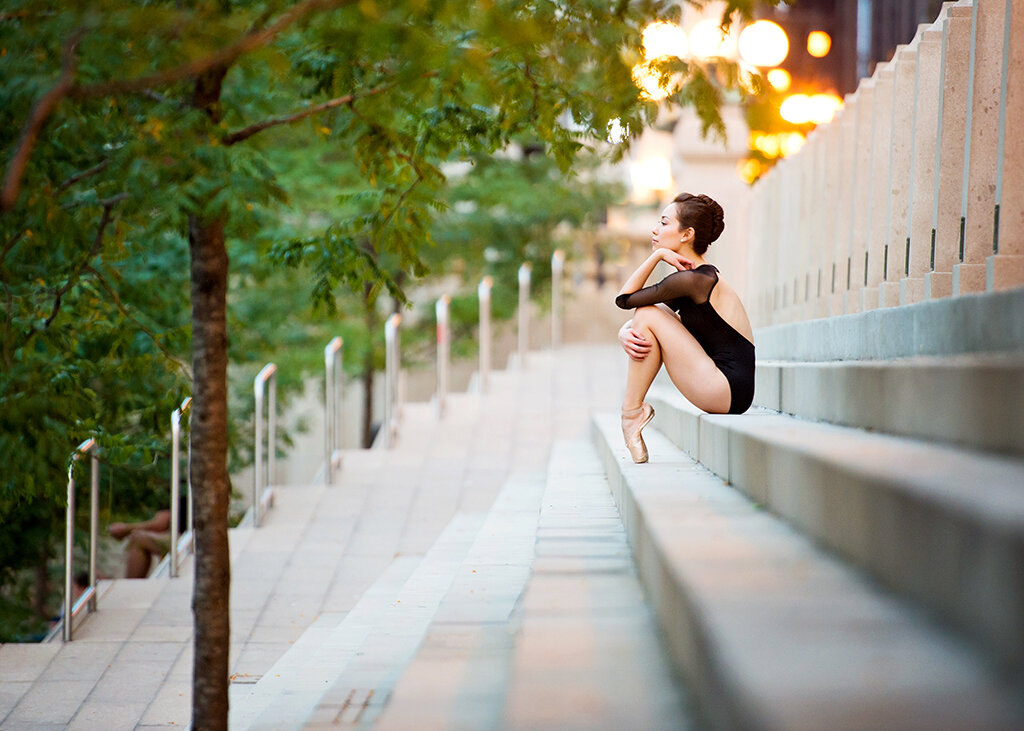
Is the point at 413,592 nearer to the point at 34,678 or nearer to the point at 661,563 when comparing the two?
the point at 34,678

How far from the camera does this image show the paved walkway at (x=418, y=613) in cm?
245

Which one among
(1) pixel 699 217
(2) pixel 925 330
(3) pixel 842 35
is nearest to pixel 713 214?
(1) pixel 699 217

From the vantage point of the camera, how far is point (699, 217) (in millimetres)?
4254

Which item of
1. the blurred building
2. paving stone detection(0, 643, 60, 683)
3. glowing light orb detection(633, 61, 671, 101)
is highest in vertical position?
the blurred building

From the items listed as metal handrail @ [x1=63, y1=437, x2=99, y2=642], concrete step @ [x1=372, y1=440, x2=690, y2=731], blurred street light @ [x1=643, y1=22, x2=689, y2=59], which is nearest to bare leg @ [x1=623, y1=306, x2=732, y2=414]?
concrete step @ [x1=372, y1=440, x2=690, y2=731]

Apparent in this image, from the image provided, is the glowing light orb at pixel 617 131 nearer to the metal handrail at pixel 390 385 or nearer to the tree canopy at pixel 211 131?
the tree canopy at pixel 211 131

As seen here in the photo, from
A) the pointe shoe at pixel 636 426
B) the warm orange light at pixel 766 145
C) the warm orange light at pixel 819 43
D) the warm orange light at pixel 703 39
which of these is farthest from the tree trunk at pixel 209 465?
the warm orange light at pixel 819 43

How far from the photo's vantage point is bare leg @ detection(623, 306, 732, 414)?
409 cm

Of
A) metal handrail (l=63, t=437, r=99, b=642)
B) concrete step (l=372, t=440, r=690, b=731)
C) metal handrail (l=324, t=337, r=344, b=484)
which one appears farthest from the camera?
metal handrail (l=324, t=337, r=344, b=484)

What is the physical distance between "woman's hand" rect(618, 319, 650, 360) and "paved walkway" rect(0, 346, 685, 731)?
2.18ft

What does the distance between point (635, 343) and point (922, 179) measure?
1.31 m

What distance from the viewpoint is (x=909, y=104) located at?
14.6ft

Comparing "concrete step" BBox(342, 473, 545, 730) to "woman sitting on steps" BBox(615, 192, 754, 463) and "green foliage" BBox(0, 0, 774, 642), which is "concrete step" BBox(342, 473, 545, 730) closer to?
"woman sitting on steps" BBox(615, 192, 754, 463)

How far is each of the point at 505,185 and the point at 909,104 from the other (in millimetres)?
10641
